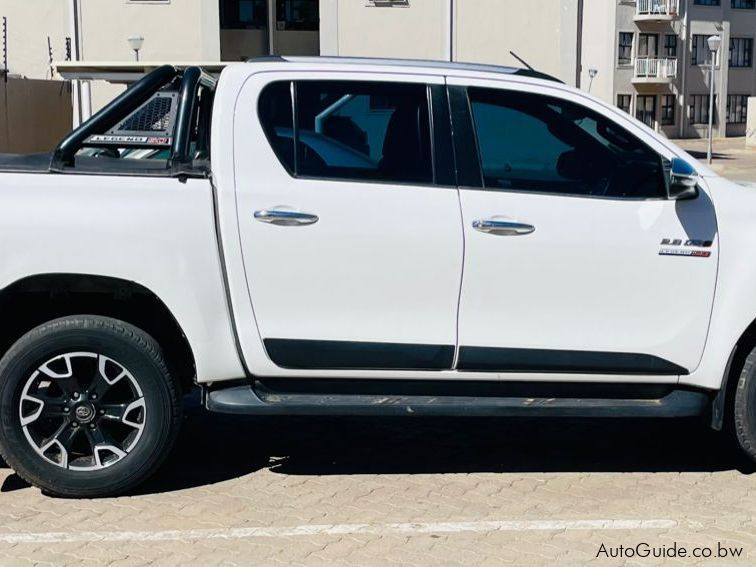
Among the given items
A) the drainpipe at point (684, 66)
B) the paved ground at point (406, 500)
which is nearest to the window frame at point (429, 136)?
the paved ground at point (406, 500)

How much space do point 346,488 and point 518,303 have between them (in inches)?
47.7

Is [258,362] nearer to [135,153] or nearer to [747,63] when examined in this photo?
[135,153]

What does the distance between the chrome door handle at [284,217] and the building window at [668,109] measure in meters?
72.1

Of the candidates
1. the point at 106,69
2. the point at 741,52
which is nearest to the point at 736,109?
the point at 741,52

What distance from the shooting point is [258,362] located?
5289 mm

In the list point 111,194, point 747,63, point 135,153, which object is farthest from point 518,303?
point 747,63

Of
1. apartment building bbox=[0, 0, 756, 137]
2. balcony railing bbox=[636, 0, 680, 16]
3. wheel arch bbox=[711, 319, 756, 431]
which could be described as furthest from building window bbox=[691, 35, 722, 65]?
wheel arch bbox=[711, 319, 756, 431]

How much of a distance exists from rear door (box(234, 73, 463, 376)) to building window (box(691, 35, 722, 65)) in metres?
74.4

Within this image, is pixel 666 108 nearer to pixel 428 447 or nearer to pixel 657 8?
pixel 657 8

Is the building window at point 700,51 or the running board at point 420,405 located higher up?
the building window at point 700,51

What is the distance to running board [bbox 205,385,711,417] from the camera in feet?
17.4

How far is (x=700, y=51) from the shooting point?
7625 cm

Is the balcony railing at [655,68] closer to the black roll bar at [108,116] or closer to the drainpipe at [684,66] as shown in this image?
the drainpipe at [684,66]

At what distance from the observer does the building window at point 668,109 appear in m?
74.2
